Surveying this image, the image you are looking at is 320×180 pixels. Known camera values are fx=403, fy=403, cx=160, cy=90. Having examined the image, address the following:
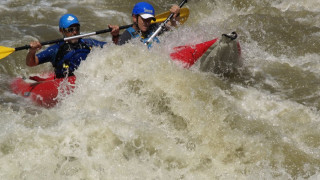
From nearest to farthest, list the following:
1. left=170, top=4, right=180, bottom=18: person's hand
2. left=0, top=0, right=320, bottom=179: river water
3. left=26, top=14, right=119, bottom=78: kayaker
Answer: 1. left=0, top=0, right=320, bottom=179: river water
2. left=26, top=14, right=119, bottom=78: kayaker
3. left=170, top=4, right=180, bottom=18: person's hand

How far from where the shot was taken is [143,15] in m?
4.73

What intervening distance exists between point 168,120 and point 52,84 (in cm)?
137

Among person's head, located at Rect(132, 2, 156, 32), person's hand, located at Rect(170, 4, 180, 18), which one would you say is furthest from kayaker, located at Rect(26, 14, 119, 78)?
person's hand, located at Rect(170, 4, 180, 18)

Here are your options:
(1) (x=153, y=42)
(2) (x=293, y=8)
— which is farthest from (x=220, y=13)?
(1) (x=153, y=42)

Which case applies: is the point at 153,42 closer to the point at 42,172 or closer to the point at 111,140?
the point at 111,140

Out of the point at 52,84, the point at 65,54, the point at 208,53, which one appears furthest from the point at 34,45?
the point at 208,53

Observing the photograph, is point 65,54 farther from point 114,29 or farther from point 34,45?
point 114,29

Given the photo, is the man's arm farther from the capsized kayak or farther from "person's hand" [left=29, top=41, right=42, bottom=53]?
the capsized kayak

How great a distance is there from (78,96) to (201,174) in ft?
4.92

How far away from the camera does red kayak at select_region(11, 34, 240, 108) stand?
4.20 m

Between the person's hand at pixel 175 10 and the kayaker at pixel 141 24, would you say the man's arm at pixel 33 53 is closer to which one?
the kayaker at pixel 141 24

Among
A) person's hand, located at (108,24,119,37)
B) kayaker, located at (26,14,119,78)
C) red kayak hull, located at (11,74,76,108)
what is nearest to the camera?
red kayak hull, located at (11,74,76,108)

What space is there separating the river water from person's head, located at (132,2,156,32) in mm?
262

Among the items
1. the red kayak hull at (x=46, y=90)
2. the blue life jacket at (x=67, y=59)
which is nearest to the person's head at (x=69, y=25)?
the blue life jacket at (x=67, y=59)
